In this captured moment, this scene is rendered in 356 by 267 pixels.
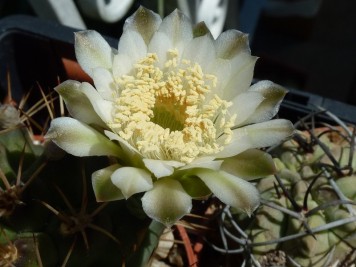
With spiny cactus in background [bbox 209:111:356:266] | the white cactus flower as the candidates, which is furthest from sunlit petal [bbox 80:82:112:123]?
spiny cactus in background [bbox 209:111:356:266]

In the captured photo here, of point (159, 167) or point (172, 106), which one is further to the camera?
point (172, 106)

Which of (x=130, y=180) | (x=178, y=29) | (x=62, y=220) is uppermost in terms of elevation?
(x=178, y=29)

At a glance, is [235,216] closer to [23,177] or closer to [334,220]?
[334,220]

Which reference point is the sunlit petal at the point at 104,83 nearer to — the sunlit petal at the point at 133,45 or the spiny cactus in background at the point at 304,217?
the sunlit petal at the point at 133,45

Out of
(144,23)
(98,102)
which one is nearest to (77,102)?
(98,102)

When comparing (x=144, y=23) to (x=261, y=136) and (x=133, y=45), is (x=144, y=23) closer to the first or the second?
(x=133, y=45)

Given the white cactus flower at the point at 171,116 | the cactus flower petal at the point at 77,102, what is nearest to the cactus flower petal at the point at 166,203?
the white cactus flower at the point at 171,116
